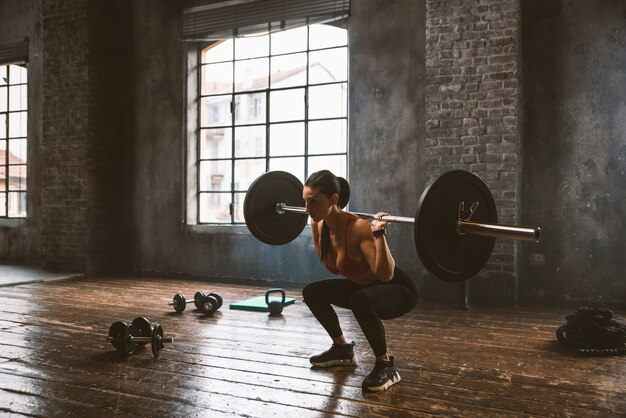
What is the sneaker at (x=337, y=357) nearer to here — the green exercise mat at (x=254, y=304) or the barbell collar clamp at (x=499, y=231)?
the barbell collar clamp at (x=499, y=231)

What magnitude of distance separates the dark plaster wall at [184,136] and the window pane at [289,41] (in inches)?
26.9

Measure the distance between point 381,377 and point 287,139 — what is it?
3.91 meters

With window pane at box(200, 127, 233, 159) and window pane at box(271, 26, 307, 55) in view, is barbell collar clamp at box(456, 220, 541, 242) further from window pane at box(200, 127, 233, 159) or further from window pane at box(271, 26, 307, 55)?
window pane at box(200, 127, 233, 159)

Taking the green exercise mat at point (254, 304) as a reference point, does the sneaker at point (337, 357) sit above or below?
above

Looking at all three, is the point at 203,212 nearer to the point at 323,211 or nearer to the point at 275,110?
the point at 275,110

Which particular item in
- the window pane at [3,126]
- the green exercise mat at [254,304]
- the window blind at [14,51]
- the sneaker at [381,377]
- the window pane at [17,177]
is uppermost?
the window blind at [14,51]

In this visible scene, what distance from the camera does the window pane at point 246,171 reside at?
245 inches

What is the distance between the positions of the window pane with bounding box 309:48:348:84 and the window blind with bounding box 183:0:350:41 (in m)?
0.33

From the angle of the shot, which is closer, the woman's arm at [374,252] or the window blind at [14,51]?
the woman's arm at [374,252]

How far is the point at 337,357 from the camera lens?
2883 millimetres

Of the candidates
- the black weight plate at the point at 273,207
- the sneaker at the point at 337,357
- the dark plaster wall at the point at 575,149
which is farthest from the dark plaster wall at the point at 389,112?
the sneaker at the point at 337,357

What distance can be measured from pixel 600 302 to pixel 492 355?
211cm

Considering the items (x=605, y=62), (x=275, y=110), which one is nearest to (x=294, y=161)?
(x=275, y=110)

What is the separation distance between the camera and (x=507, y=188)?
4.64m
